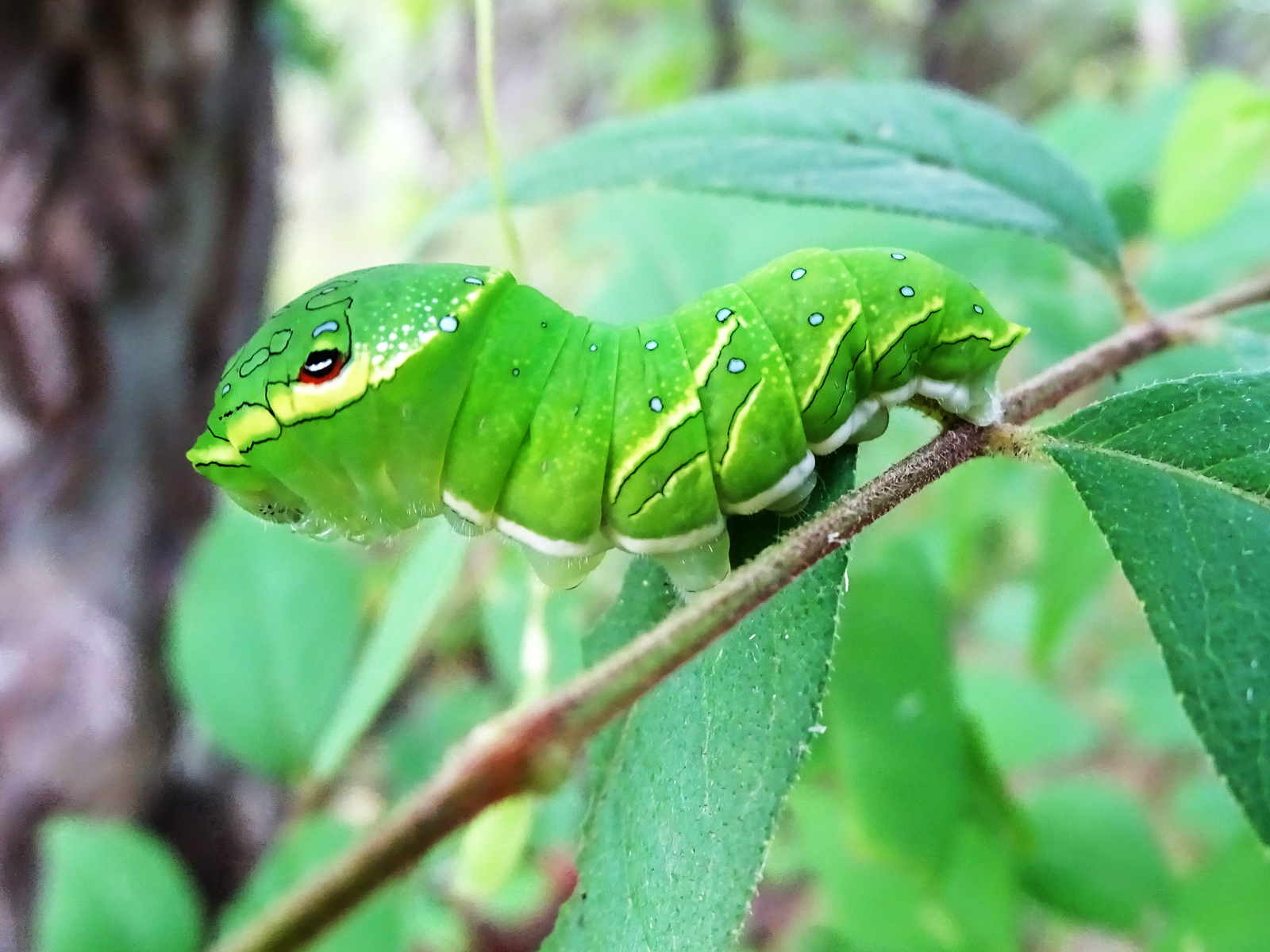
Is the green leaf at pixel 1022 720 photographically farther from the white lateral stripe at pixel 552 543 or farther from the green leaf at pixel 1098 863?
the white lateral stripe at pixel 552 543

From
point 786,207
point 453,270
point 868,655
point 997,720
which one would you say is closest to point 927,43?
point 786,207

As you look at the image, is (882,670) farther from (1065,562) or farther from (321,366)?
(321,366)

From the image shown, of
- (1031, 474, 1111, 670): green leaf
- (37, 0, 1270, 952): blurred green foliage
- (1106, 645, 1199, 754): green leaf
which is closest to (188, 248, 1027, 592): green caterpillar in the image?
(37, 0, 1270, 952): blurred green foliage

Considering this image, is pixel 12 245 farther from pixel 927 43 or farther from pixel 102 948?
pixel 927 43

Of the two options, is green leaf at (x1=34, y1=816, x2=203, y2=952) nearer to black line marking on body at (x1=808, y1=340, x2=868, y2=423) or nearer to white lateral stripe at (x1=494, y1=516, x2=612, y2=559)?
white lateral stripe at (x1=494, y1=516, x2=612, y2=559)

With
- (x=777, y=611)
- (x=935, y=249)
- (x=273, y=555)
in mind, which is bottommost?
(x=273, y=555)

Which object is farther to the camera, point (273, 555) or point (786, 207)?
point (786, 207)

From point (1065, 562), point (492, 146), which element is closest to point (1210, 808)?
point (1065, 562)
